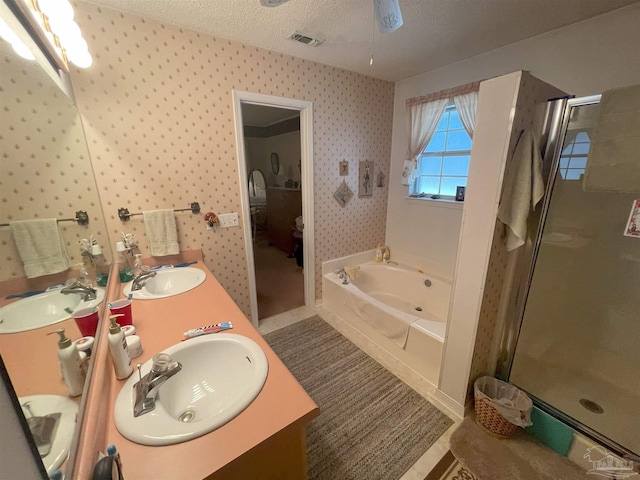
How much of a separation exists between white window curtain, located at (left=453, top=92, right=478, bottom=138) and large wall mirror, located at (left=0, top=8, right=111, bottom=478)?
2.62 metres

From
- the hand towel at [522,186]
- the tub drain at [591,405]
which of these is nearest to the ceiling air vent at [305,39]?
the hand towel at [522,186]

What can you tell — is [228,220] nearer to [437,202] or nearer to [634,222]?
[437,202]

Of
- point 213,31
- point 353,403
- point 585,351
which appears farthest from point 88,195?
point 585,351

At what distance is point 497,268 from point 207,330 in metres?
1.52

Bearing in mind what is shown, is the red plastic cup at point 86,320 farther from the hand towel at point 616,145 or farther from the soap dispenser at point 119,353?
the hand towel at point 616,145

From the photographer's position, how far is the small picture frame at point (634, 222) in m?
1.21

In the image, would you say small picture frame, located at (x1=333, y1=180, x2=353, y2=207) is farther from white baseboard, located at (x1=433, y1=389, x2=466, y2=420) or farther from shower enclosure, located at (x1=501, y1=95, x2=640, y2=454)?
white baseboard, located at (x1=433, y1=389, x2=466, y2=420)

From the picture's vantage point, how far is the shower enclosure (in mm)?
1276

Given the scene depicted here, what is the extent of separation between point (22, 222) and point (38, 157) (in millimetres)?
263

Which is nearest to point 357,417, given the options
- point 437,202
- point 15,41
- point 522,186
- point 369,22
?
point 522,186

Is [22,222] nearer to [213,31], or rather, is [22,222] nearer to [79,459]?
[79,459]

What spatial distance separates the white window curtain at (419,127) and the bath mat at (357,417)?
1.91 meters

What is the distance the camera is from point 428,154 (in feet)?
8.78

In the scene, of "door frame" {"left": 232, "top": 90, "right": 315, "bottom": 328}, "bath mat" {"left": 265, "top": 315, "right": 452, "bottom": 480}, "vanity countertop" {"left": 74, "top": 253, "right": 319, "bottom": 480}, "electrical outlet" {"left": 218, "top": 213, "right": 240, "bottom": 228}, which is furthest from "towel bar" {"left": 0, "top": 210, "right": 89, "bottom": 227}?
"bath mat" {"left": 265, "top": 315, "right": 452, "bottom": 480}
